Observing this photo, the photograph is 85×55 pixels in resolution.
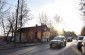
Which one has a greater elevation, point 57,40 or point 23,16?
point 23,16

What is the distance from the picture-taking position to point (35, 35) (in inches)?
2719

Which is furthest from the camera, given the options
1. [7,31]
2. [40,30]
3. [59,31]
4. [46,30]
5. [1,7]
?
[59,31]

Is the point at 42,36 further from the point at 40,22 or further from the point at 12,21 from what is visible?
the point at 40,22

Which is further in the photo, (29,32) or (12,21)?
(29,32)

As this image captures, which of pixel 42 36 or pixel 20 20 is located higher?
pixel 20 20

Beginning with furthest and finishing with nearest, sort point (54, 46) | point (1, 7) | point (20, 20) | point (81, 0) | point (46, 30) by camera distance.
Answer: point (46, 30) < point (20, 20) < point (1, 7) < point (54, 46) < point (81, 0)

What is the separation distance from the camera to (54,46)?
3341cm

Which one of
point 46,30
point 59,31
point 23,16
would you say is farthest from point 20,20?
point 59,31

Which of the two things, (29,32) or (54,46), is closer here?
(54,46)

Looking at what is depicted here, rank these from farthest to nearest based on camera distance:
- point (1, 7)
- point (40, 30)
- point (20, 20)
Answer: point (40, 30), point (20, 20), point (1, 7)

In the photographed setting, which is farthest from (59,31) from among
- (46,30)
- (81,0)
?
(81,0)

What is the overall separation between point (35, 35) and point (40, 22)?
22570 mm

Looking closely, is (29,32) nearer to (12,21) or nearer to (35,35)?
(35,35)

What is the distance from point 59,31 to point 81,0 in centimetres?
8208
